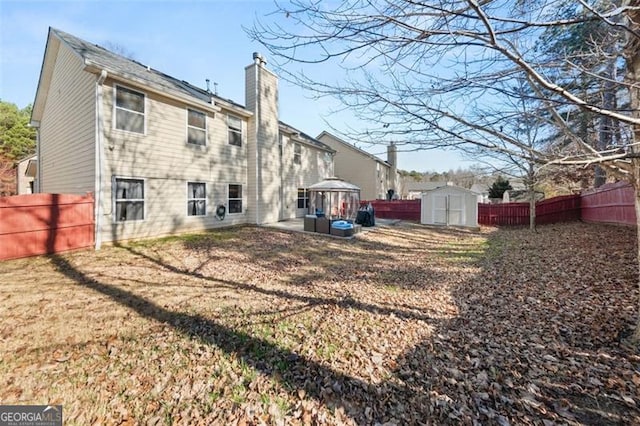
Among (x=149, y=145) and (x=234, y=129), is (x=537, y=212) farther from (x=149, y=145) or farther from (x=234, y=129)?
(x=149, y=145)

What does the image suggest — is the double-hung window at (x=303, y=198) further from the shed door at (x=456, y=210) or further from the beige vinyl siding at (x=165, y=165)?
the shed door at (x=456, y=210)

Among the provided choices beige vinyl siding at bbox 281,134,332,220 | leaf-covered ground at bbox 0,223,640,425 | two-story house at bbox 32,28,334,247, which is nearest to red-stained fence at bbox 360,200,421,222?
beige vinyl siding at bbox 281,134,332,220

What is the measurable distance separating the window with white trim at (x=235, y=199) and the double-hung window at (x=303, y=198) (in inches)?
204

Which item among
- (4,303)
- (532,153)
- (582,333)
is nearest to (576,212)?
(582,333)

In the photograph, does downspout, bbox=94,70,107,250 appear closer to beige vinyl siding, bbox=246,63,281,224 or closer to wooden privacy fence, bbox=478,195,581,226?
beige vinyl siding, bbox=246,63,281,224

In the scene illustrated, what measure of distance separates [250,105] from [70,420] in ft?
44.3

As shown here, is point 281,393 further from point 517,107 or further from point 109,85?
point 109,85

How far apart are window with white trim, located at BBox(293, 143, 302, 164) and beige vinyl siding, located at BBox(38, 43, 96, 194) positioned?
1031 centimetres

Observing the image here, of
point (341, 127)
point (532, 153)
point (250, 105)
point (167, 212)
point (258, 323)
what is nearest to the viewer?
point (532, 153)

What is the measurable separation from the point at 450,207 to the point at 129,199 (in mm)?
16089

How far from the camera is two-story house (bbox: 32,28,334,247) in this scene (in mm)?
8641

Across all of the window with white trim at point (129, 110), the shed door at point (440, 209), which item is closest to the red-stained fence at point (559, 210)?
the shed door at point (440, 209)

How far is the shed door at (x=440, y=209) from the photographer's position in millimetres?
16703

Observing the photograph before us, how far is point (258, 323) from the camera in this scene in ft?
12.6
